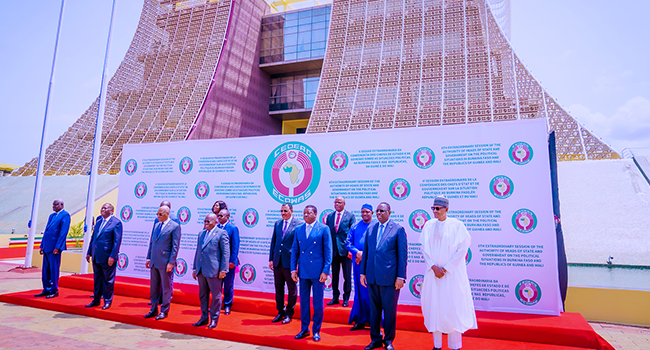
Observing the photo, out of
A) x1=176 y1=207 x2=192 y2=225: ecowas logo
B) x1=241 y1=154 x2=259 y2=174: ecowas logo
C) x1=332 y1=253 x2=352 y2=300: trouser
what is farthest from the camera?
x1=176 y1=207 x2=192 y2=225: ecowas logo

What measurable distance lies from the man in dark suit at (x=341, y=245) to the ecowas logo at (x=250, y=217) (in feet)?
4.74

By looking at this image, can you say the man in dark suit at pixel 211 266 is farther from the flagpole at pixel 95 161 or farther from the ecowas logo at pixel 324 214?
the flagpole at pixel 95 161

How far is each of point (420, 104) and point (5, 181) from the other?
86.5ft

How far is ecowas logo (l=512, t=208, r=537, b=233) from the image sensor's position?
482 centimetres

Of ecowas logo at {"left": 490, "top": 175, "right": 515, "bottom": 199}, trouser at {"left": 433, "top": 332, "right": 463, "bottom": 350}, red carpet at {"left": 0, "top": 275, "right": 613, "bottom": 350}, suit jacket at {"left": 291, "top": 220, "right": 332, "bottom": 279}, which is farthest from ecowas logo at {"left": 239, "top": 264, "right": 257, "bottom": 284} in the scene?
ecowas logo at {"left": 490, "top": 175, "right": 515, "bottom": 199}

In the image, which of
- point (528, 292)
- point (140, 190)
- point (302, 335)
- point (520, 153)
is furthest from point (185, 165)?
point (528, 292)

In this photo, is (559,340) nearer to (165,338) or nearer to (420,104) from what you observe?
(165,338)

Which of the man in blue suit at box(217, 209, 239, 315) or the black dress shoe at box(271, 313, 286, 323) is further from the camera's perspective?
the man in blue suit at box(217, 209, 239, 315)

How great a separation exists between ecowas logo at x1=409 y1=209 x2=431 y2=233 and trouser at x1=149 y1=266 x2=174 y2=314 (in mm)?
3379

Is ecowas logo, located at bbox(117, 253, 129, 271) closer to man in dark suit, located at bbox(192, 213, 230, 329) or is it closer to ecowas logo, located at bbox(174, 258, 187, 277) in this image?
ecowas logo, located at bbox(174, 258, 187, 277)

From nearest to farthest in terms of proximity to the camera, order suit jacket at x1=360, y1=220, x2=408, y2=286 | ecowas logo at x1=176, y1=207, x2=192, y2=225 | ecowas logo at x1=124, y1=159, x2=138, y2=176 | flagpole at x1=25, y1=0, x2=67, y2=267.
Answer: suit jacket at x1=360, y1=220, x2=408, y2=286 → ecowas logo at x1=176, y1=207, x2=192, y2=225 → ecowas logo at x1=124, y1=159, x2=138, y2=176 → flagpole at x1=25, y1=0, x2=67, y2=267

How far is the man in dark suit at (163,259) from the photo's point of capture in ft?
16.5

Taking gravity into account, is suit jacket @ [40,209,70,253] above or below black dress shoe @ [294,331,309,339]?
above

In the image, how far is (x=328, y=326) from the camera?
480cm
